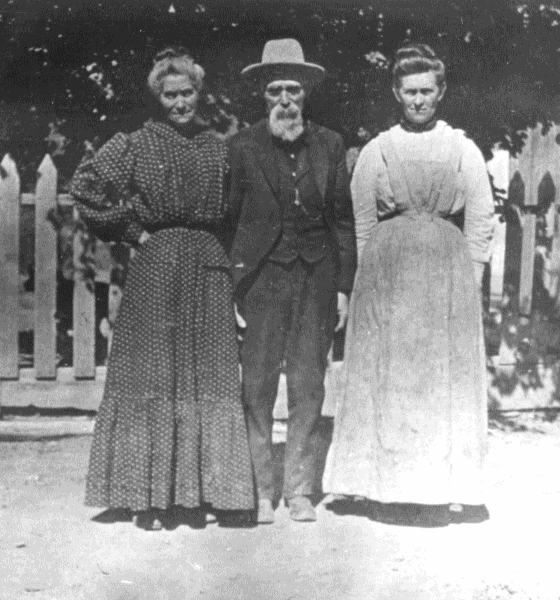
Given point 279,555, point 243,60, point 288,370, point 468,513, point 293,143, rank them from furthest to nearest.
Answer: point 243,60
point 468,513
point 288,370
point 293,143
point 279,555

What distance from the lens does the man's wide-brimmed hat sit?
4.51 metres

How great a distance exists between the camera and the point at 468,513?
4.84 metres

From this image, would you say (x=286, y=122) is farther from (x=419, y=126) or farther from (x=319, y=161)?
(x=419, y=126)

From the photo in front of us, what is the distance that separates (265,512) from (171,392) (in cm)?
76

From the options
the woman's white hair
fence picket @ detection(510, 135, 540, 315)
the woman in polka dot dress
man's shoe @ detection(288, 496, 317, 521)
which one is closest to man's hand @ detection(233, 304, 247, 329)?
the woman in polka dot dress

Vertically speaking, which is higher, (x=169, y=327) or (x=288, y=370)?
(x=169, y=327)

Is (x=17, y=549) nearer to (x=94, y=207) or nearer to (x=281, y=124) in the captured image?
(x=94, y=207)

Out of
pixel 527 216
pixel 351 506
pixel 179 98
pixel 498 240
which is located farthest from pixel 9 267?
pixel 527 216

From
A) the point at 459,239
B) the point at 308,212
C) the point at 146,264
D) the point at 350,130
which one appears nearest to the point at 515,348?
the point at 350,130

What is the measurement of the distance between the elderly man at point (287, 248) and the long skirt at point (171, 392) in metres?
0.14

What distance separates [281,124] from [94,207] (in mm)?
949

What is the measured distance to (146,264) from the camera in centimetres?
444

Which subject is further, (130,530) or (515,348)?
(515,348)

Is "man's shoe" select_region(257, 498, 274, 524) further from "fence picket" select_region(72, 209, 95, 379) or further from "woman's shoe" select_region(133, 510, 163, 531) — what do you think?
"fence picket" select_region(72, 209, 95, 379)
